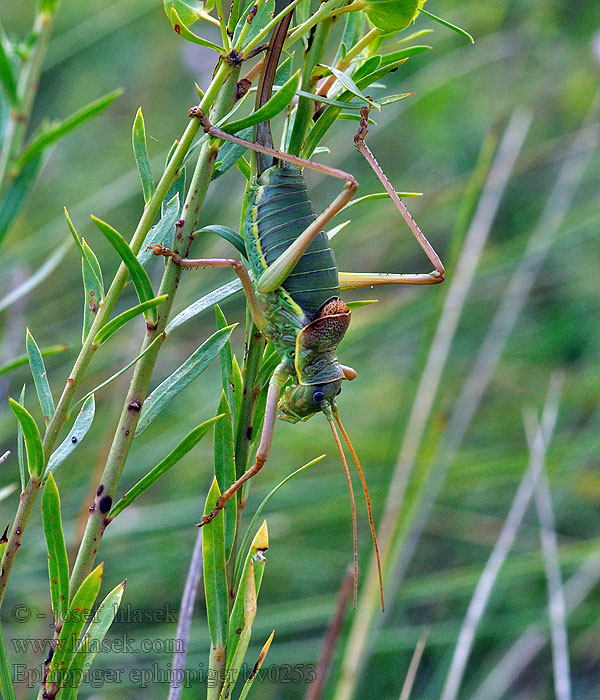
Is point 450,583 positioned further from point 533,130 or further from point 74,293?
point 533,130

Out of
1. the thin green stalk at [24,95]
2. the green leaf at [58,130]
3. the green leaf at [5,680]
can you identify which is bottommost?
the green leaf at [5,680]

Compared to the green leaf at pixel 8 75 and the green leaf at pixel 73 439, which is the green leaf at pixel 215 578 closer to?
the green leaf at pixel 73 439

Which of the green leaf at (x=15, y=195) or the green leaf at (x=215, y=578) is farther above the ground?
the green leaf at (x=15, y=195)

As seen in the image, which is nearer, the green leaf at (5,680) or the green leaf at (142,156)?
the green leaf at (5,680)

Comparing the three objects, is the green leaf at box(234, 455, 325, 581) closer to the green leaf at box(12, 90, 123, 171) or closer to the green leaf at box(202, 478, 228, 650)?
the green leaf at box(202, 478, 228, 650)

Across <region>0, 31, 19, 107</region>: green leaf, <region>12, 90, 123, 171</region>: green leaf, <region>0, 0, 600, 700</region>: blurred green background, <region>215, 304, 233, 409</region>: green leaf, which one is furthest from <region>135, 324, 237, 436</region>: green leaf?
<region>0, 0, 600, 700</region>: blurred green background

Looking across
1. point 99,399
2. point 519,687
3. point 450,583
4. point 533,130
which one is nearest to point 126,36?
point 99,399

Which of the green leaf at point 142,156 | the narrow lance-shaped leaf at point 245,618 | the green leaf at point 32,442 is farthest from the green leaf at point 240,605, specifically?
the green leaf at point 142,156

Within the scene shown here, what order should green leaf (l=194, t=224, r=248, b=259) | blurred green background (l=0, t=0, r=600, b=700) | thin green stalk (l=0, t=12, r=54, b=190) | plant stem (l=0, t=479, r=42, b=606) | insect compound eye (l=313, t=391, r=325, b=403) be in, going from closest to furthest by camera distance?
plant stem (l=0, t=479, r=42, b=606) → green leaf (l=194, t=224, r=248, b=259) → thin green stalk (l=0, t=12, r=54, b=190) → insect compound eye (l=313, t=391, r=325, b=403) → blurred green background (l=0, t=0, r=600, b=700)
